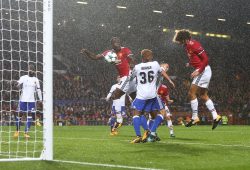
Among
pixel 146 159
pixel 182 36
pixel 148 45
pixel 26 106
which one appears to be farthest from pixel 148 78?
pixel 148 45

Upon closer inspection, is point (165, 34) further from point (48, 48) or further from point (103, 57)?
point (48, 48)

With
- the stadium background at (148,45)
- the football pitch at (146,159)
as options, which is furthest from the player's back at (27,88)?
the stadium background at (148,45)

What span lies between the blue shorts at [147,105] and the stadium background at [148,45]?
2305 cm

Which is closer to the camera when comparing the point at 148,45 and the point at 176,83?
the point at 176,83

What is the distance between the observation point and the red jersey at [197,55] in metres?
11.4

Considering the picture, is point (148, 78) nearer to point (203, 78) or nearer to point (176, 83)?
point (203, 78)

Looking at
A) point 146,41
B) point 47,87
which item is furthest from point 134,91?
point 146,41

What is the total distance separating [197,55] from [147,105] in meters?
1.77

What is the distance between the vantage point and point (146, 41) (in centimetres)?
4475

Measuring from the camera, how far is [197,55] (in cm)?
1158

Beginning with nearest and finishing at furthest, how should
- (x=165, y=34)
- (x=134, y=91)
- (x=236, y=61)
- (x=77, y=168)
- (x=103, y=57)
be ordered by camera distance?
(x=77, y=168)
(x=134, y=91)
(x=103, y=57)
(x=165, y=34)
(x=236, y=61)

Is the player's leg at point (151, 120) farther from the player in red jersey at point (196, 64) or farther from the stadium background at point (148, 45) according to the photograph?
the stadium background at point (148, 45)

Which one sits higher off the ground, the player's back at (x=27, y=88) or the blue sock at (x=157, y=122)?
the player's back at (x=27, y=88)

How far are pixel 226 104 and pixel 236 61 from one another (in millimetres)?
9493
